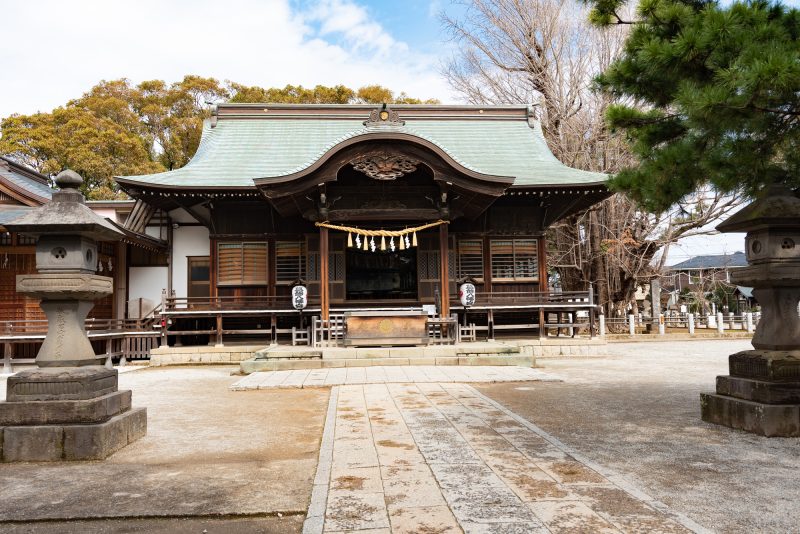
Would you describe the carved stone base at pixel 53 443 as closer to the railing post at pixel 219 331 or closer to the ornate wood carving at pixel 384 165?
the ornate wood carving at pixel 384 165

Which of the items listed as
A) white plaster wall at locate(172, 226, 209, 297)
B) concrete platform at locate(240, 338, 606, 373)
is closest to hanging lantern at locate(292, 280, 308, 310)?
concrete platform at locate(240, 338, 606, 373)

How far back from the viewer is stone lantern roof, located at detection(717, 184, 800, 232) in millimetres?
5504

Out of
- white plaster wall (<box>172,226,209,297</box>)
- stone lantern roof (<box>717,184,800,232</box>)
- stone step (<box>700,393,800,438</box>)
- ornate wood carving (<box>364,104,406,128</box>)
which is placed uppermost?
ornate wood carving (<box>364,104,406,128</box>)

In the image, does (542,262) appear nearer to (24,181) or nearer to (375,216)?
(375,216)

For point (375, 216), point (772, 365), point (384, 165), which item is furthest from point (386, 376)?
point (772, 365)

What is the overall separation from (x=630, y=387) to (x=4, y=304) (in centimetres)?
1572

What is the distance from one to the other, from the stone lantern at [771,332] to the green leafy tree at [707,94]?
41 centimetres

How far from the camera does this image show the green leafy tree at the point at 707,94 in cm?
449

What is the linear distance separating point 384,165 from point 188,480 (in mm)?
9684

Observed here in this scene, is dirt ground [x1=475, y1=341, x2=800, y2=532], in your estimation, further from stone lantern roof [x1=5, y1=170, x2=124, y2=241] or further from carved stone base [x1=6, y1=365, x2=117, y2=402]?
stone lantern roof [x1=5, y1=170, x2=124, y2=241]

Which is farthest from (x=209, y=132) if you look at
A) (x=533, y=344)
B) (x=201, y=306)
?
(x=533, y=344)

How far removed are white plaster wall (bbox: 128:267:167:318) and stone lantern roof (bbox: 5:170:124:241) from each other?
10818 millimetres

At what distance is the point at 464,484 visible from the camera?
3.96 meters

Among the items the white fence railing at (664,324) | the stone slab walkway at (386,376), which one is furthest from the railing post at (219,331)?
the white fence railing at (664,324)
